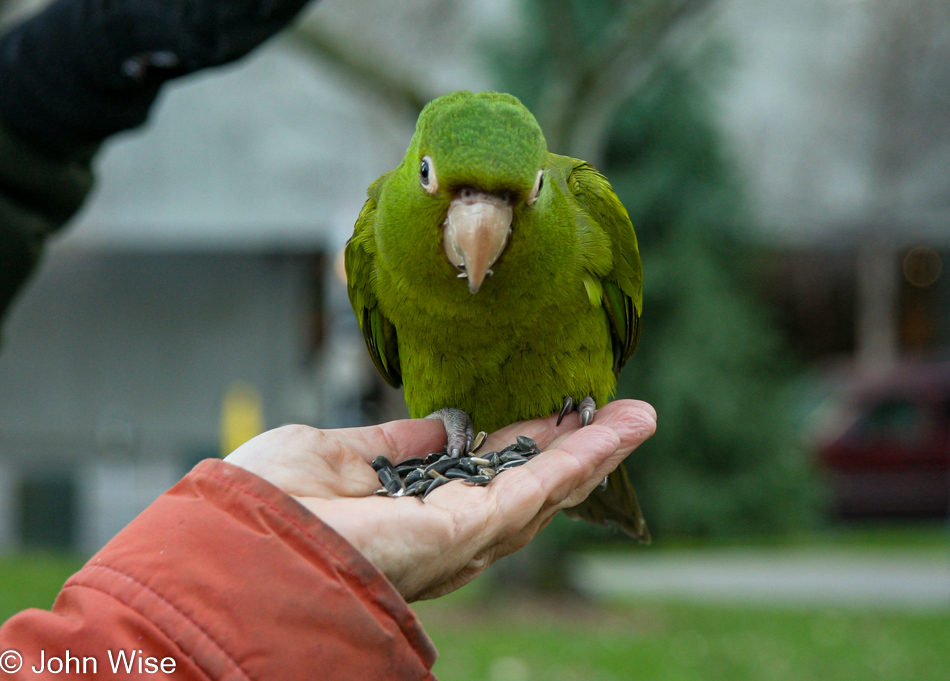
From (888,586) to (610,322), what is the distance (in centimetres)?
686

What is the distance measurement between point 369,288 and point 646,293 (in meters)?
7.69

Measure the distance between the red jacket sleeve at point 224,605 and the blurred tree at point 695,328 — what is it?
28.8 ft

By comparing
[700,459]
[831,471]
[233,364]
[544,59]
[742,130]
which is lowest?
[831,471]

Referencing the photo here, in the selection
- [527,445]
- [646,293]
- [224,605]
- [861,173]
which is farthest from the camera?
[861,173]

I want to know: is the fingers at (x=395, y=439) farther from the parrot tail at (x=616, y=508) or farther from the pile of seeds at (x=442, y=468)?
the parrot tail at (x=616, y=508)

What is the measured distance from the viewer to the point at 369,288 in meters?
2.96

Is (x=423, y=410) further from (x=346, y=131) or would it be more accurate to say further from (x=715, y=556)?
(x=346, y=131)

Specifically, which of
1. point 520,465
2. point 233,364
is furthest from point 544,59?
point 520,465

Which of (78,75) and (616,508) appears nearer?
(78,75)

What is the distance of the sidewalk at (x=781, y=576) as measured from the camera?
7914mm

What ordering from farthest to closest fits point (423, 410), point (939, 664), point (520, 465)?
point (939, 664), point (423, 410), point (520, 465)

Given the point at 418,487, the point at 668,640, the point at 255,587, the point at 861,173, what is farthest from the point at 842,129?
the point at 255,587

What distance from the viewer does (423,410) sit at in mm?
2961

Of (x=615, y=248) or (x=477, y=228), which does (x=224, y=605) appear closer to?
(x=477, y=228)
